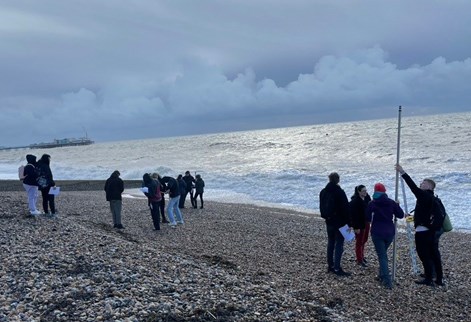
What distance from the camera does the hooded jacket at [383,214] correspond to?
338 inches

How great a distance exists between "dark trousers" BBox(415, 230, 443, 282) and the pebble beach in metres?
0.35

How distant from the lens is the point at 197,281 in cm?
763

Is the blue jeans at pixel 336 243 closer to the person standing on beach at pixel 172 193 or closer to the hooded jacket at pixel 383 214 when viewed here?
the hooded jacket at pixel 383 214

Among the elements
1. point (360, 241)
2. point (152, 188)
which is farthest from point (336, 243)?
point (152, 188)

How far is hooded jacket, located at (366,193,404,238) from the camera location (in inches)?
338

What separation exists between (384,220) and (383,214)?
116mm

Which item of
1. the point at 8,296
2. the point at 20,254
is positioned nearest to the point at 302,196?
the point at 20,254

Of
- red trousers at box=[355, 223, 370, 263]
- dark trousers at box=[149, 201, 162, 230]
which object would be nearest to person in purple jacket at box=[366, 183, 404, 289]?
red trousers at box=[355, 223, 370, 263]

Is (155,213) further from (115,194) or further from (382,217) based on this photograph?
(382,217)

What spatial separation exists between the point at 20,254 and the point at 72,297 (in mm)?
3035

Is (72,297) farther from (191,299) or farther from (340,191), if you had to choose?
(340,191)

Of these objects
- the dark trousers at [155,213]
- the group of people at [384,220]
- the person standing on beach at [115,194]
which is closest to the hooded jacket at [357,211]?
the group of people at [384,220]

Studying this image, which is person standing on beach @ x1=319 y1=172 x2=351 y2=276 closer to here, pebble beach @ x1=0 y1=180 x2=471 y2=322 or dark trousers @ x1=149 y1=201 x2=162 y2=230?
pebble beach @ x1=0 y1=180 x2=471 y2=322

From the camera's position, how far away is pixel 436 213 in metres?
8.77
